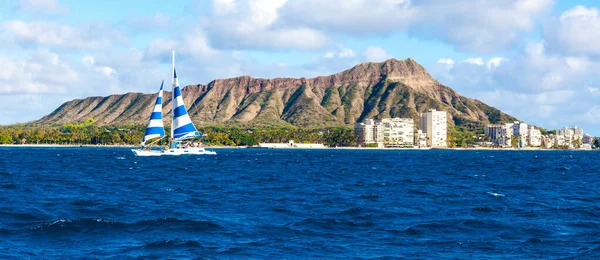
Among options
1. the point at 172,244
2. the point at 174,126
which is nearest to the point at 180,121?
the point at 174,126

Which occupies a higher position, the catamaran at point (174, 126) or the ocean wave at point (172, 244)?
the catamaran at point (174, 126)

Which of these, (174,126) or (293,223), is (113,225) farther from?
(174,126)

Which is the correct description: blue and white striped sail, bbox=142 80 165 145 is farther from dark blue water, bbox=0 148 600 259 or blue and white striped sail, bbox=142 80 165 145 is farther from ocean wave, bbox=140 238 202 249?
ocean wave, bbox=140 238 202 249

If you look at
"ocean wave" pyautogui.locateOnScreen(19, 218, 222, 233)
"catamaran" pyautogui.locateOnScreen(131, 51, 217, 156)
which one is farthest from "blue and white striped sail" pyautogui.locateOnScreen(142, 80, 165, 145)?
"ocean wave" pyautogui.locateOnScreen(19, 218, 222, 233)

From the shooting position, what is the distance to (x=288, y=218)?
36.0m

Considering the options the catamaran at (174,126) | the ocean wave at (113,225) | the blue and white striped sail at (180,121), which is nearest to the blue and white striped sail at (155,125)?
the catamaran at (174,126)

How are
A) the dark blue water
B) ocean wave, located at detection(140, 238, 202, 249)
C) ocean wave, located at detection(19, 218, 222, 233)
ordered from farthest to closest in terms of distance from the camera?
1. ocean wave, located at detection(19, 218, 222, 233)
2. ocean wave, located at detection(140, 238, 202, 249)
3. the dark blue water

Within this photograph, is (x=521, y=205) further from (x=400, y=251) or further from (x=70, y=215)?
(x=70, y=215)

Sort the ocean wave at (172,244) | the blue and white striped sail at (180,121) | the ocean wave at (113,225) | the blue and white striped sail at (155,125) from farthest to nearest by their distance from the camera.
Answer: the blue and white striped sail at (180,121) < the blue and white striped sail at (155,125) < the ocean wave at (113,225) < the ocean wave at (172,244)

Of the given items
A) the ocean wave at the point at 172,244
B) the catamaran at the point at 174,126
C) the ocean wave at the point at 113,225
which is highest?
the catamaran at the point at 174,126

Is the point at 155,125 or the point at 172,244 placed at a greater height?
the point at 155,125

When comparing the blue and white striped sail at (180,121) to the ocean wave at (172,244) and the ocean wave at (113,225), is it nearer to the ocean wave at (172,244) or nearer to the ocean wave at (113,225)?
the ocean wave at (113,225)

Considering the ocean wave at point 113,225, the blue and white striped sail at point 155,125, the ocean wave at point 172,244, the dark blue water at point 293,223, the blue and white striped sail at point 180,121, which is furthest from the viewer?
the blue and white striped sail at point 180,121

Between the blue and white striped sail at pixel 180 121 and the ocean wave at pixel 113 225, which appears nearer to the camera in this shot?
the ocean wave at pixel 113 225
